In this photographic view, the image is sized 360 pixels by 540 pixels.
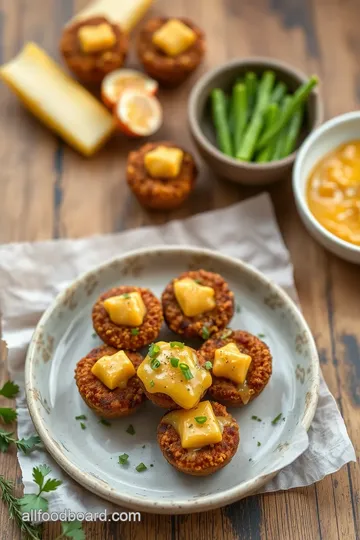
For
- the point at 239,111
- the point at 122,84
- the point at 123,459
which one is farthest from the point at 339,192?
the point at 123,459

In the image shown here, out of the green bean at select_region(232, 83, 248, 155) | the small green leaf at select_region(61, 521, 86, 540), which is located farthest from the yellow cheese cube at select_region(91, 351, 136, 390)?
the green bean at select_region(232, 83, 248, 155)

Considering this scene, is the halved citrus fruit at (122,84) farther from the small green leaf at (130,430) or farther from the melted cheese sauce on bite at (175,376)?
the small green leaf at (130,430)

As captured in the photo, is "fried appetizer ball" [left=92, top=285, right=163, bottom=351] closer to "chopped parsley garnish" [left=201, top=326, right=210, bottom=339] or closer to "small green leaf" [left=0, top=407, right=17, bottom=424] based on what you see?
"chopped parsley garnish" [left=201, top=326, right=210, bottom=339]

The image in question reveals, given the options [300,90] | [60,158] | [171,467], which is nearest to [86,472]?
[171,467]

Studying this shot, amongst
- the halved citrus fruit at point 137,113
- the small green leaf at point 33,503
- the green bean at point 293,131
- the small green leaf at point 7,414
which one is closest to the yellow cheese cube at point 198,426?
the small green leaf at point 33,503

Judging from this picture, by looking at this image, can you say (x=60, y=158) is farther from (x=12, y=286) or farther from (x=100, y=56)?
(x=12, y=286)

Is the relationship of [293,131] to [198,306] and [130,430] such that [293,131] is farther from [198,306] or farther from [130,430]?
[130,430]
